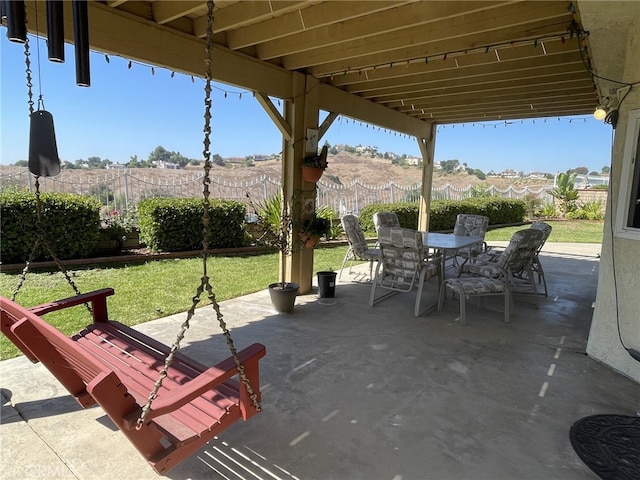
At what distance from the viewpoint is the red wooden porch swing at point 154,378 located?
141 cm

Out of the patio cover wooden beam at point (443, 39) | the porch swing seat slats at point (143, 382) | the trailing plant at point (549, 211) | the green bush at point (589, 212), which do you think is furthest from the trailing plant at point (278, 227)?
the green bush at point (589, 212)

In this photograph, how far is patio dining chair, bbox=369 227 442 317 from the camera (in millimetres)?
4227

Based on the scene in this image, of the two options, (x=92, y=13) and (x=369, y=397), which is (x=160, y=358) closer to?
(x=369, y=397)

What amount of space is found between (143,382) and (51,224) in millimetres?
4924

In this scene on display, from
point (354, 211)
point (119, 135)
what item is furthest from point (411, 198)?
point (119, 135)

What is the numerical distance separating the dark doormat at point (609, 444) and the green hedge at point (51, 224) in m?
5.82

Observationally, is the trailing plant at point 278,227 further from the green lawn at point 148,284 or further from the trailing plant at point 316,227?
the green lawn at point 148,284

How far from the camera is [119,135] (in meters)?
20.6

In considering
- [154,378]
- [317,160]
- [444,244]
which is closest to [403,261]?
[444,244]

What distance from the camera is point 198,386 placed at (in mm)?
1533

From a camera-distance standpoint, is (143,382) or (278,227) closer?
(143,382)

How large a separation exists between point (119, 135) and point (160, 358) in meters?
22.0

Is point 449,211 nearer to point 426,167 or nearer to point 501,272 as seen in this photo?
point 426,167

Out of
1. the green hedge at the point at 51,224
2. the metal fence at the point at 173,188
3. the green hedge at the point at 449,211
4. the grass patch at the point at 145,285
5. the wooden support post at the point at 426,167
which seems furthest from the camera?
the green hedge at the point at 449,211
